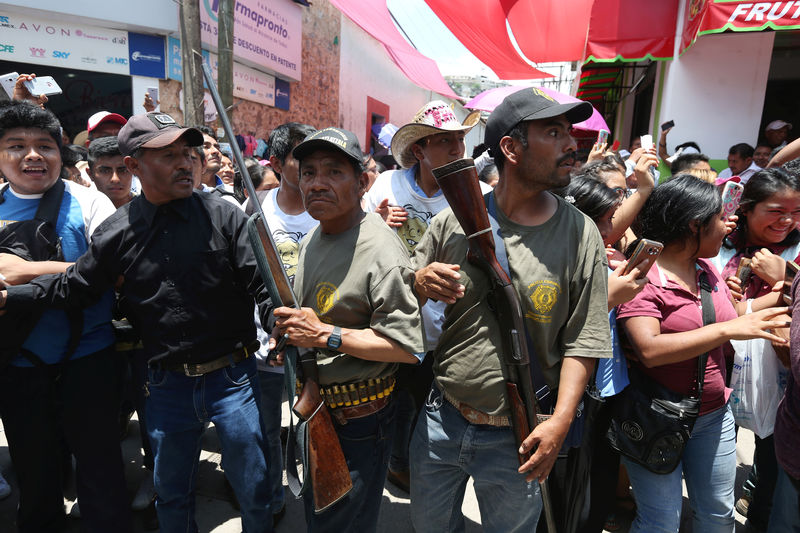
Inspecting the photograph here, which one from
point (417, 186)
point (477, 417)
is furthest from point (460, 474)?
point (417, 186)

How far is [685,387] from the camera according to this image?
1.96m

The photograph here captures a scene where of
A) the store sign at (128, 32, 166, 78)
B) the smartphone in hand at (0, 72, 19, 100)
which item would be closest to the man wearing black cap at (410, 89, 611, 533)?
the smartphone in hand at (0, 72, 19, 100)

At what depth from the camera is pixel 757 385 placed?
2.27 m

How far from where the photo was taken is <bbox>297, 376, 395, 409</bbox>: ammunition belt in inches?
70.0

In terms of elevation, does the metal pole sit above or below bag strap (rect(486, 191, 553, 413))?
above

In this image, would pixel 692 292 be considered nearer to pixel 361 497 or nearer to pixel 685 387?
pixel 685 387

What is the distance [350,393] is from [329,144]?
89 centimetres

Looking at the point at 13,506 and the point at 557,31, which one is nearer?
the point at 13,506

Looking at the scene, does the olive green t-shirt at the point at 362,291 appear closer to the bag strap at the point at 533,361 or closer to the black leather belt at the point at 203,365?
the bag strap at the point at 533,361

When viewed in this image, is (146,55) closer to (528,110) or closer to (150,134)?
(150,134)

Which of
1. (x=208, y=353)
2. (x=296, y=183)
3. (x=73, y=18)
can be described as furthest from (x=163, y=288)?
(x=73, y=18)

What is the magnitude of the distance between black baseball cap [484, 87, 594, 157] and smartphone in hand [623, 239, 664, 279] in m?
0.50

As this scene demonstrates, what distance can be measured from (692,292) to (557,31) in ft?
26.7

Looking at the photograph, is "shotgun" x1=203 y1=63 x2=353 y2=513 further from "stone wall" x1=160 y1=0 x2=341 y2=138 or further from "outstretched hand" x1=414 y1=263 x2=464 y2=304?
"stone wall" x1=160 y1=0 x2=341 y2=138
